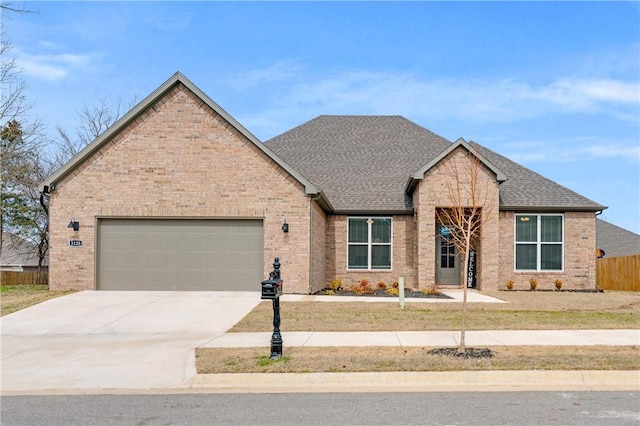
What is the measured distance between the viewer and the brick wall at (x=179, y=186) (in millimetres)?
20391

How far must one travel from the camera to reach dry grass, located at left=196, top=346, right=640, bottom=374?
9.53 m

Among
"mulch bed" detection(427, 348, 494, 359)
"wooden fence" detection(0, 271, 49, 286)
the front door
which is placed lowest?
"wooden fence" detection(0, 271, 49, 286)

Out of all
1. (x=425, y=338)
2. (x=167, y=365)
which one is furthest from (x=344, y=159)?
(x=167, y=365)

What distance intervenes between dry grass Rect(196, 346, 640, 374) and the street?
1.03 meters

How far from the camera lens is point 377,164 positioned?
28.0 metres

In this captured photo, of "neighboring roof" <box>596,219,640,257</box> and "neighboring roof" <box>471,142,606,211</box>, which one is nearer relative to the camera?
"neighboring roof" <box>471,142,606,211</box>

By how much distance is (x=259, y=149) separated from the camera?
808 inches

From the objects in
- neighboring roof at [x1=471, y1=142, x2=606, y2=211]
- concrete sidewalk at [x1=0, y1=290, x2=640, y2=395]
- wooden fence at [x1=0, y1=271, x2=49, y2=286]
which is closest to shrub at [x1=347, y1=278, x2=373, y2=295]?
concrete sidewalk at [x1=0, y1=290, x2=640, y2=395]

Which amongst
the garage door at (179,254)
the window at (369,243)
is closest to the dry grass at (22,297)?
the garage door at (179,254)

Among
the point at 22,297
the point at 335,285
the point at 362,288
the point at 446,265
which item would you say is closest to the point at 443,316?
the point at 362,288

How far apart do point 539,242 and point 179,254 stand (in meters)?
13.5

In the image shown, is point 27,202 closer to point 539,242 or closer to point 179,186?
point 179,186

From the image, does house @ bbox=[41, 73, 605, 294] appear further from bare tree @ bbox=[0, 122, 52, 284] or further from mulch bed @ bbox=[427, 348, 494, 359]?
bare tree @ bbox=[0, 122, 52, 284]

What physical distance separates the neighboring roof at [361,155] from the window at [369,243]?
24.0 inches
